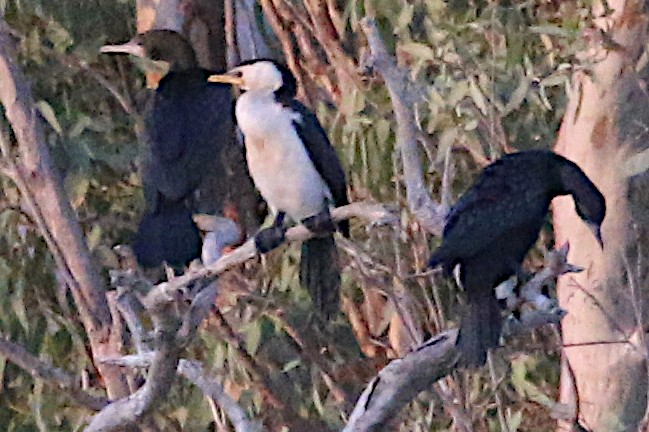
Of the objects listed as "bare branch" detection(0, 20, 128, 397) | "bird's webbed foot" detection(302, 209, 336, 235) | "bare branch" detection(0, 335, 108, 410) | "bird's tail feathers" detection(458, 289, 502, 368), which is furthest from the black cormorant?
"bare branch" detection(0, 335, 108, 410)

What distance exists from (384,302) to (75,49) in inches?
44.8

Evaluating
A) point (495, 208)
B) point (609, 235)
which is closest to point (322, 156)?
point (495, 208)

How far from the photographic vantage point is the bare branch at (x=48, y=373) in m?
3.53

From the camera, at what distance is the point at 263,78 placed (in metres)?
3.17

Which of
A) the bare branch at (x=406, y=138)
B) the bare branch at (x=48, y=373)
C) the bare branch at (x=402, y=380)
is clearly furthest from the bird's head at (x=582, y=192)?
the bare branch at (x=48, y=373)

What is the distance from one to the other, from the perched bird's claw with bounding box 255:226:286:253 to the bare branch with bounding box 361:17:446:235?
0.27 meters

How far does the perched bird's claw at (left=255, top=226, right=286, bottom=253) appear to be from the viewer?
2749mm

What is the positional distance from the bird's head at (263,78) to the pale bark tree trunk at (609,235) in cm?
68

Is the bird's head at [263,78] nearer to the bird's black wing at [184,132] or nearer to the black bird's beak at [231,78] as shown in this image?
the black bird's beak at [231,78]

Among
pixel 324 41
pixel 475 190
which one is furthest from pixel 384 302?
pixel 475 190

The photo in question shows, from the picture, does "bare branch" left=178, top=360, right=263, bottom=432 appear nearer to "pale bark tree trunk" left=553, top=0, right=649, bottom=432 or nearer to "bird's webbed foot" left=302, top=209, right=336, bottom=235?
"bird's webbed foot" left=302, top=209, right=336, bottom=235

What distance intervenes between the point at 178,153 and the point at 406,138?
66 centimetres

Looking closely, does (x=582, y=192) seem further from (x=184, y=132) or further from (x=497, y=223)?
(x=184, y=132)

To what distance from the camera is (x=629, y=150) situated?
3.40 metres
